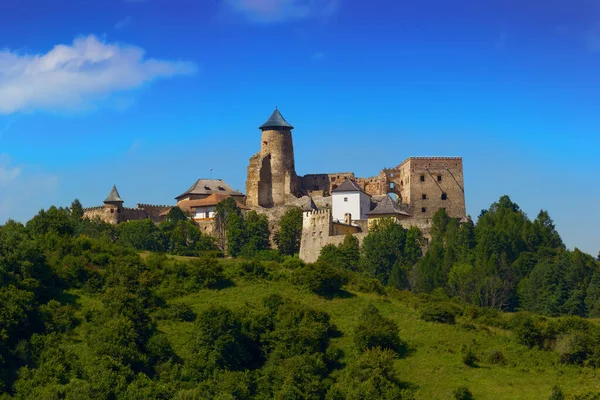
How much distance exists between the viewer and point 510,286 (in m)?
73.6

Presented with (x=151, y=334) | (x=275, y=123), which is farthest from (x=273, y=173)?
(x=151, y=334)

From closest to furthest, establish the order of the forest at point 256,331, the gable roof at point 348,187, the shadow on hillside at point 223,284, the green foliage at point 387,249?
the forest at point 256,331, the shadow on hillside at point 223,284, the green foliage at point 387,249, the gable roof at point 348,187

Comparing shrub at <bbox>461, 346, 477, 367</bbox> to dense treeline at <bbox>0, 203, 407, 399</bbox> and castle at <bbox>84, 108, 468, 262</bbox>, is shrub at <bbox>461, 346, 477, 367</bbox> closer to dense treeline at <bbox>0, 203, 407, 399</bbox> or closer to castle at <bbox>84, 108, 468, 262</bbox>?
dense treeline at <bbox>0, 203, 407, 399</bbox>

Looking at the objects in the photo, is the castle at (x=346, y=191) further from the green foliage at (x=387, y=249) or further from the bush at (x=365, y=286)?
the bush at (x=365, y=286)

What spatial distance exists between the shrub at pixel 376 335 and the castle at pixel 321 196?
26.5 meters

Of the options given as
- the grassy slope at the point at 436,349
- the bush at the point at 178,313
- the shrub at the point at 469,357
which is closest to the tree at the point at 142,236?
the grassy slope at the point at 436,349

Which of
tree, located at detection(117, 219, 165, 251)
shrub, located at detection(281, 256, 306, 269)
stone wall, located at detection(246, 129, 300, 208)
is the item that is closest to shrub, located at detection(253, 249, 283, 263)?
tree, located at detection(117, 219, 165, 251)

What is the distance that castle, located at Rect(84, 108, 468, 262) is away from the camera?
8381 centimetres

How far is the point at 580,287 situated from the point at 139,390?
3442cm

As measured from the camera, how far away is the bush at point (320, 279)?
6100cm

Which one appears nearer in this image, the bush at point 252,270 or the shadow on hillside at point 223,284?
the shadow on hillside at point 223,284

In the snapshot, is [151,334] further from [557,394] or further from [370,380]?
[557,394]

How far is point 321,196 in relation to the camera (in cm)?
9331

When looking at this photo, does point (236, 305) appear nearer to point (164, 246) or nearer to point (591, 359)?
point (591, 359)
